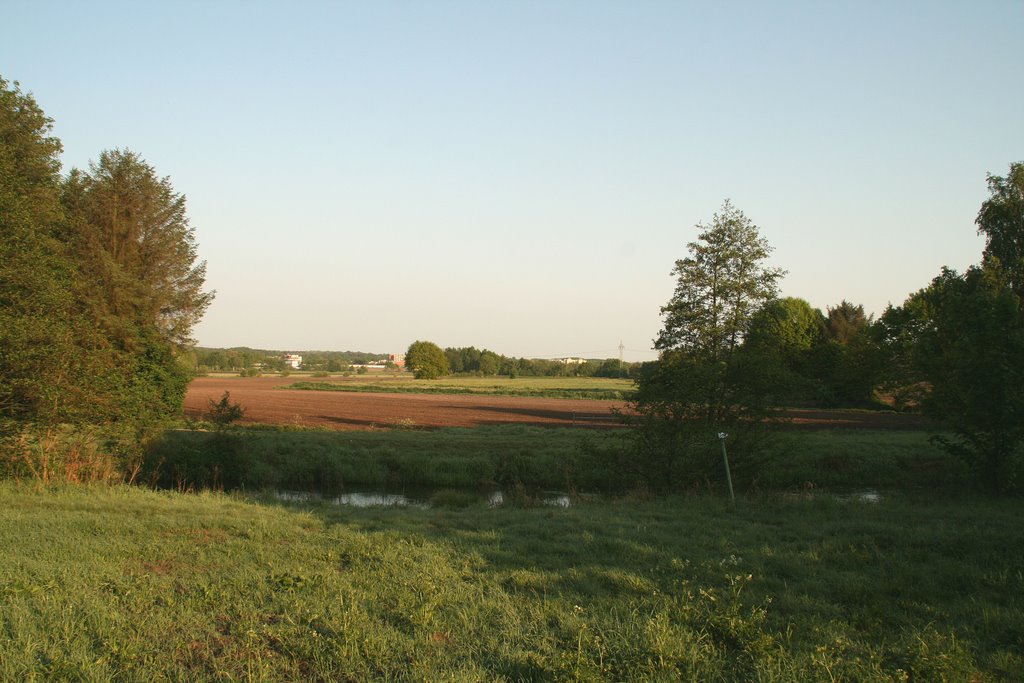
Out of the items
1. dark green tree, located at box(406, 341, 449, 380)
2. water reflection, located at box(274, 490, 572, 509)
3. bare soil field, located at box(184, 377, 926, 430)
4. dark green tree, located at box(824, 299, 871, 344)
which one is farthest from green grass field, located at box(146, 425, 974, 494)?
dark green tree, located at box(406, 341, 449, 380)

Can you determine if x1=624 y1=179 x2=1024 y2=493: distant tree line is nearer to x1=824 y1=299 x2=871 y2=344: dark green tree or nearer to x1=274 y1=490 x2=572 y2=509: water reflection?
x1=274 y1=490 x2=572 y2=509: water reflection

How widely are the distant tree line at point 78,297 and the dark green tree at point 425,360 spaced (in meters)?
108

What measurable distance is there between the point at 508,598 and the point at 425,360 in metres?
140

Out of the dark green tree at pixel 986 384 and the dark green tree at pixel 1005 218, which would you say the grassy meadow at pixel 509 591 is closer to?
the dark green tree at pixel 986 384

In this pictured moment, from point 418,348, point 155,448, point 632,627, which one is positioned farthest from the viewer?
point 418,348

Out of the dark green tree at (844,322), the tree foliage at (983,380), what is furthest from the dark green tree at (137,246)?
the dark green tree at (844,322)

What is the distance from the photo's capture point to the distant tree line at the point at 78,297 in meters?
15.7

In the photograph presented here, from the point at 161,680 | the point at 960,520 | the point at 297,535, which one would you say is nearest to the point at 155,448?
the point at 297,535

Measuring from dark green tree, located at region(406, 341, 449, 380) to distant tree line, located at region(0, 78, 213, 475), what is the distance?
108 m

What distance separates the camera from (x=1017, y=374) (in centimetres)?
1370

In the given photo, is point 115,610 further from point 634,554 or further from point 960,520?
point 960,520

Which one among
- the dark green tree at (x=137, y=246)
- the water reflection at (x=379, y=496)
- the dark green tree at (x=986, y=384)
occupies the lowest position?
the water reflection at (x=379, y=496)

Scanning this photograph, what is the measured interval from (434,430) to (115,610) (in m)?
32.2

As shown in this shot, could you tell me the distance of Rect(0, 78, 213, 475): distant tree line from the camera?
51.6ft
